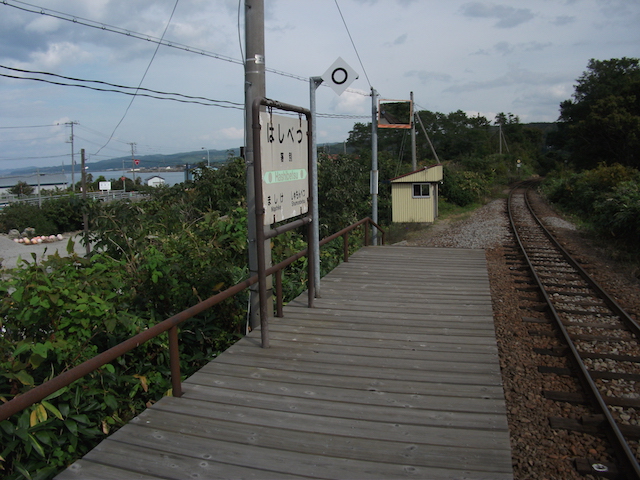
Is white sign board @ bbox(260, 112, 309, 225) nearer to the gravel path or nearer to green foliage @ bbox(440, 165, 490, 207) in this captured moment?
the gravel path

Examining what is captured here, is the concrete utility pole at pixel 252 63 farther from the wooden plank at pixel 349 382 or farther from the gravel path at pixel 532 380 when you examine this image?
the gravel path at pixel 532 380

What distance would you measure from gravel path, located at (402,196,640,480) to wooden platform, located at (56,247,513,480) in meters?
0.69

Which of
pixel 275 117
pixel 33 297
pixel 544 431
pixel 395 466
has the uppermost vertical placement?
pixel 275 117

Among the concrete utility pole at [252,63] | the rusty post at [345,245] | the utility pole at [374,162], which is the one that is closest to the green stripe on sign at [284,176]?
the concrete utility pole at [252,63]

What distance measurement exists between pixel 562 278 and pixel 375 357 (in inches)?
284

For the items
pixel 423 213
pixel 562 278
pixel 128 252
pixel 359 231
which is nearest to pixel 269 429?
pixel 128 252

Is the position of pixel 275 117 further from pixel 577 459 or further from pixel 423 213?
pixel 423 213

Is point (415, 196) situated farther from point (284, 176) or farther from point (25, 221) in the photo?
point (25, 221)

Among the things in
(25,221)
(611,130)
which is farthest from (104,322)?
(25,221)

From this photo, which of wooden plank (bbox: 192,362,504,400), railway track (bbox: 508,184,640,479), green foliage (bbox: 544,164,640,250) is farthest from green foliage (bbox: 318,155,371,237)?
wooden plank (bbox: 192,362,504,400)

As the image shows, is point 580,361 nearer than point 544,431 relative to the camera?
No

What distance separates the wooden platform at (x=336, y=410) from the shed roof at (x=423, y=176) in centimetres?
1882

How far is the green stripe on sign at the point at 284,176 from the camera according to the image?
4.20m

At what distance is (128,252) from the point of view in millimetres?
6137
